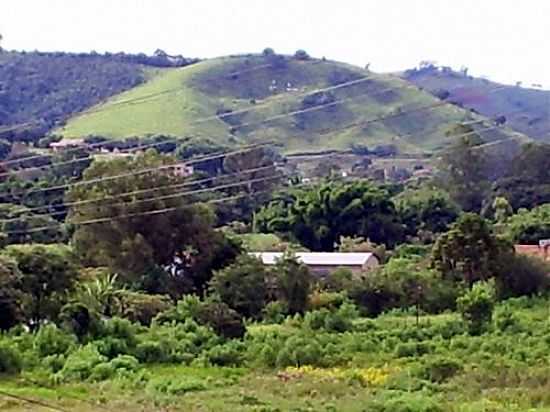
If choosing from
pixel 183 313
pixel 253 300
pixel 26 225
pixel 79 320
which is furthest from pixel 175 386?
pixel 26 225

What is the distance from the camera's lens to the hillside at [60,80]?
61.0 metres

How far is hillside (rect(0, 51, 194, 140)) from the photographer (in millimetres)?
60994

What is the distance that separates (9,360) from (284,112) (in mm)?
39226

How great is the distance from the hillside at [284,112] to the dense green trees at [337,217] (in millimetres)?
17542

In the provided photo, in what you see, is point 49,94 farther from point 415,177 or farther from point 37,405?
point 37,405

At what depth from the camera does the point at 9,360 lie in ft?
58.1

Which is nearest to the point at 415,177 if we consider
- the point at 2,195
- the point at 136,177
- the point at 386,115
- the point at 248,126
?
the point at 386,115

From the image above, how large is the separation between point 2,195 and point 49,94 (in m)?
31.0

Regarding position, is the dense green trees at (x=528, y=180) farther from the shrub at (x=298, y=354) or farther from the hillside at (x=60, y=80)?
the shrub at (x=298, y=354)

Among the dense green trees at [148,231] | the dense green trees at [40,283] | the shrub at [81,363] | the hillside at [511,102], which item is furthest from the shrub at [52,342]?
the hillside at [511,102]

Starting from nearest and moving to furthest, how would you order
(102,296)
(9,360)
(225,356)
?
(9,360) → (225,356) → (102,296)

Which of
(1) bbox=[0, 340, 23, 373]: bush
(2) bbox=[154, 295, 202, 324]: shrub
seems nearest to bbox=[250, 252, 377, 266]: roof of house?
(2) bbox=[154, 295, 202, 324]: shrub

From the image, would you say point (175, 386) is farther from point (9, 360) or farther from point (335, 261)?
point (335, 261)

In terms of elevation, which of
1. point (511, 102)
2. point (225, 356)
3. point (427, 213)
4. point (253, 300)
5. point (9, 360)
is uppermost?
point (511, 102)
